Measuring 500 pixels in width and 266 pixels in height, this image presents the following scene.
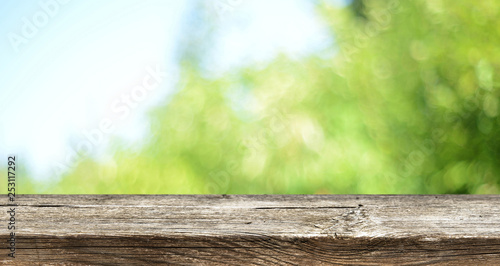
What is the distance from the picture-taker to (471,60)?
2.42m

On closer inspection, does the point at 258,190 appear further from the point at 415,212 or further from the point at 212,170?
the point at 415,212

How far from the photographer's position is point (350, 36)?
2709 millimetres

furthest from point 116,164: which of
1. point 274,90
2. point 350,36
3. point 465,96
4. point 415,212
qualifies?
point 415,212

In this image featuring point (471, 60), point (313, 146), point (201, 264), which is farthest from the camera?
point (313, 146)

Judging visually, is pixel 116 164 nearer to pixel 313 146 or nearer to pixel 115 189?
pixel 115 189

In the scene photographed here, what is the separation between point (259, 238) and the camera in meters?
0.44

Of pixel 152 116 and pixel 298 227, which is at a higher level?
pixel 152 116

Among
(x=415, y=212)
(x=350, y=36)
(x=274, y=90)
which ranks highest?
(x=350, y=36)

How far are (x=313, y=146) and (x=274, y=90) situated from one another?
360 mm

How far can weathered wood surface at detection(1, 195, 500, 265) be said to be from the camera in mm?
443

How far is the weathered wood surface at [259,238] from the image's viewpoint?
0.44m

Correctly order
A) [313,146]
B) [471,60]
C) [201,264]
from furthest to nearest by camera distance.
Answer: [313,146]
[471,60]
[201,264]

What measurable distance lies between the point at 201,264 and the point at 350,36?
7.96 ft

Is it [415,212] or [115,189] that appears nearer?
[415,212]
